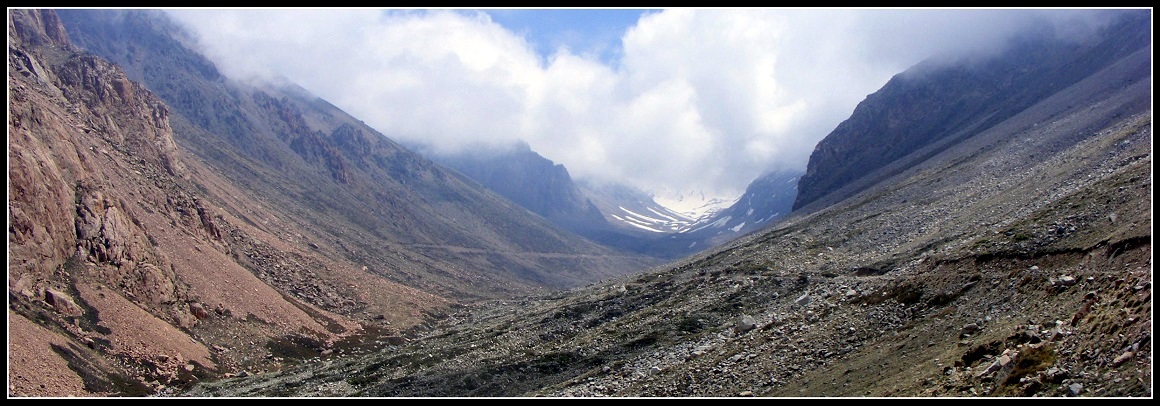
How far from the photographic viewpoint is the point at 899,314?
37375mm

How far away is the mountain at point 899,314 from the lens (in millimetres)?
23836

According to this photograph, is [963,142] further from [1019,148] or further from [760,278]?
[760,278]

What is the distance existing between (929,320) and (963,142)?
135 m

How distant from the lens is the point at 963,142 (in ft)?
488

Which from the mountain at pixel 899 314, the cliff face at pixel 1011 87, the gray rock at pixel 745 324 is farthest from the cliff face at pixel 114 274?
the cliff face at pixel 1011 87

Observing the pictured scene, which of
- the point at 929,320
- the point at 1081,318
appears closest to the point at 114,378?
the point at 929,320

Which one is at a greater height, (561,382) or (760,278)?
(760,278)

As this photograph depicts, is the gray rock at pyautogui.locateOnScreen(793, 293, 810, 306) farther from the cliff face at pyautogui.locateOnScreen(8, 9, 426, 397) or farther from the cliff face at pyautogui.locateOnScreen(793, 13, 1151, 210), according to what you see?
the cliff face at pyautogui.locateOnScreen(793, 13, 1151, 210)

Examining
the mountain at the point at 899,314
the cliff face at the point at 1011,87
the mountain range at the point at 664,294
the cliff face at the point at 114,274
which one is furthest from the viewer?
the cliff face at the point at 1011,87

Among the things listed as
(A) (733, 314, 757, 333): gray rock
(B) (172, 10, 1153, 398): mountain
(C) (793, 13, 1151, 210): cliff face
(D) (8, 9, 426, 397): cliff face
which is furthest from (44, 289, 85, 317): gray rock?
(C) (793, 13, 1151, 210): cliff face

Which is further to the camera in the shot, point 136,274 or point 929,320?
point 136,274

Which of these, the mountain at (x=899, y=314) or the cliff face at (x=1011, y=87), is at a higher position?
the cliff face at (x=1011, y=87)

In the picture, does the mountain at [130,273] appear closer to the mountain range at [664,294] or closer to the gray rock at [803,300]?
the mountain range at [664,294]

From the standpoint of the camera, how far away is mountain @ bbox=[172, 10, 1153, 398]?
2384cm
